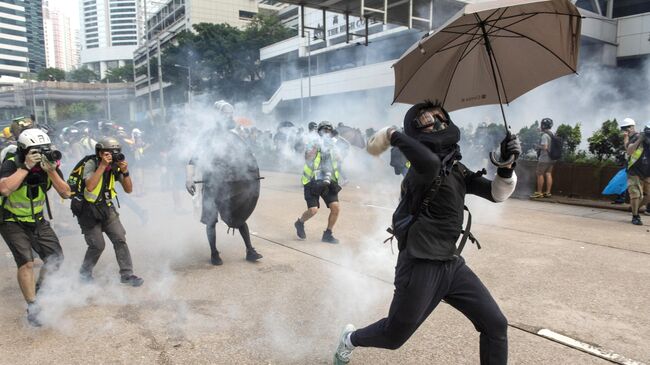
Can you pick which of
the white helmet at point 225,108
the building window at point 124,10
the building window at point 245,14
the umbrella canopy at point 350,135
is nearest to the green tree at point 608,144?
the umbrella canopy at point 350,135

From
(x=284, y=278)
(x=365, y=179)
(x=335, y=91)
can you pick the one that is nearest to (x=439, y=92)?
(x=284, y=278)

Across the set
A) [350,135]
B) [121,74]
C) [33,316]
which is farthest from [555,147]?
[121,74]

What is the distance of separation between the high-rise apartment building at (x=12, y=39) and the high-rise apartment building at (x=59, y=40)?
19901 millimetres

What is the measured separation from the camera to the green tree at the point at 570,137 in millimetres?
9938

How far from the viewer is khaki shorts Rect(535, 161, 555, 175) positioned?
9.55m

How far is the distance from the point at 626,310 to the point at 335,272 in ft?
8.21

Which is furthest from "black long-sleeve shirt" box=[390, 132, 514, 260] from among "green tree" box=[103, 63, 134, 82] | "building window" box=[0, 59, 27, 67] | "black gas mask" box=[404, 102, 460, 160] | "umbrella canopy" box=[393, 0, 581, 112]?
"building window" box=[0, 59, 27, 67]

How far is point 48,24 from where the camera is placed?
390 feet

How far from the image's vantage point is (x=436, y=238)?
2.29 m

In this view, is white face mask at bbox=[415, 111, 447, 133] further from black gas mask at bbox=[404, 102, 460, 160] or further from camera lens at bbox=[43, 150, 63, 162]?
camera lens at bbox=[43, 150, 63, 162]

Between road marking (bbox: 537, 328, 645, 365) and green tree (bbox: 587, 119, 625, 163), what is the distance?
704cm

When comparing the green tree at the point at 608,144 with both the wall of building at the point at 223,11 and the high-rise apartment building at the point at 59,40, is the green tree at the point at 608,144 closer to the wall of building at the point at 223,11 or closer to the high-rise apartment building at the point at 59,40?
the wall of building at the point at 223,11

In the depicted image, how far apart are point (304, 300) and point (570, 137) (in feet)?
27.0

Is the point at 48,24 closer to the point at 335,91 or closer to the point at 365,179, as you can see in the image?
the point at 335,91
